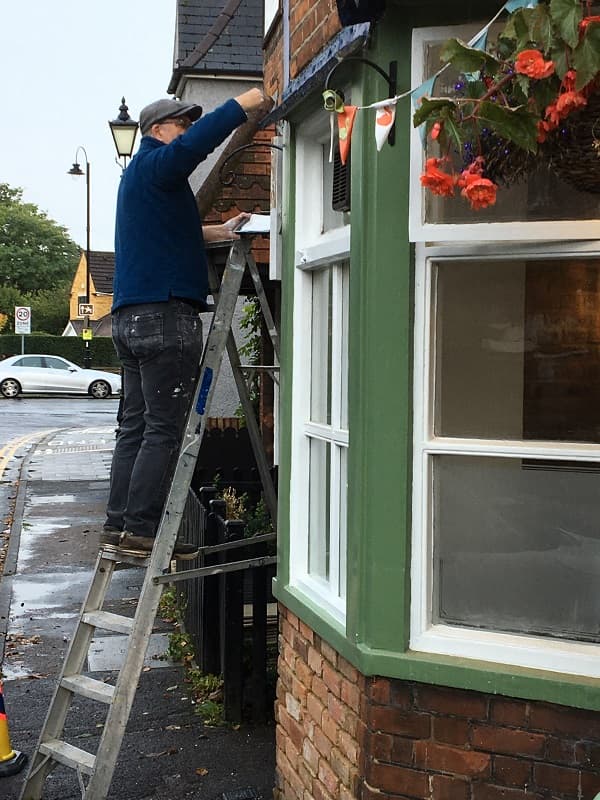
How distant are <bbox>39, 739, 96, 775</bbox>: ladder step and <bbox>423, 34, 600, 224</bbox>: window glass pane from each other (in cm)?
256

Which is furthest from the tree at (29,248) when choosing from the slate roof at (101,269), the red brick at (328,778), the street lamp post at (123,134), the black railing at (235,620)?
the red brick at (328,778)

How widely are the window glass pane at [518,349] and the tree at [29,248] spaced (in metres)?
75.5

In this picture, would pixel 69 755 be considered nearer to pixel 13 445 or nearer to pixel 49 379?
pixel 13 445

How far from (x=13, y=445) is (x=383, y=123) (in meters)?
18.4

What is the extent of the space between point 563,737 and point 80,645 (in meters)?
2.20

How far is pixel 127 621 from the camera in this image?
437cm

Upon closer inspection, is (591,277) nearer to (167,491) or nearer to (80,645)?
(167,491)

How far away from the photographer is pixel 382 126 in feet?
9.60

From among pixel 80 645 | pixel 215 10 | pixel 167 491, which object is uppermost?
pixel 215 10

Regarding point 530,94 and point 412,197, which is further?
point 412,197

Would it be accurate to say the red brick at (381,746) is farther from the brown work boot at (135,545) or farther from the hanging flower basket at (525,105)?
the hanging flower basket at (525,105)

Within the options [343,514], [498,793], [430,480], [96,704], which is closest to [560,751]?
[498,793]

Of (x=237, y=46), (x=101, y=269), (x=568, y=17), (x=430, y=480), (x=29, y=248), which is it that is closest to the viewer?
(x=568, y=17)

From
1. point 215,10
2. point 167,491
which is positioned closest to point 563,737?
point 167,491
